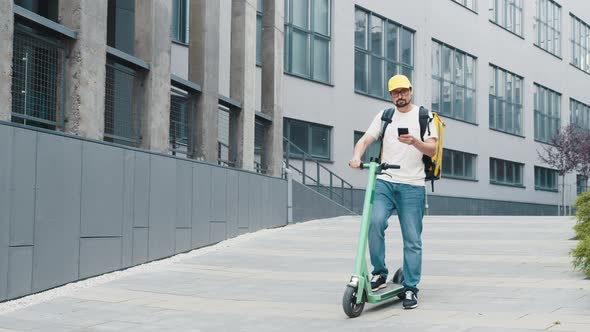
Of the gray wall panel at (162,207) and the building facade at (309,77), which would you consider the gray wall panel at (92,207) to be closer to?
the gray wall panel at (162,207)

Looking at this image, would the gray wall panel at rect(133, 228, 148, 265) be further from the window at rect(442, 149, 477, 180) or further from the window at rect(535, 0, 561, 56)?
the window at rect(535, 0, 561, 56)

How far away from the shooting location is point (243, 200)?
1456 centimetres

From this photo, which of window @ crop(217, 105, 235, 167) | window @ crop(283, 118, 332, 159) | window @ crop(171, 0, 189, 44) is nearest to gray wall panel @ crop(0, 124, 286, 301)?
window @ crop(217, 105, 235, 167)

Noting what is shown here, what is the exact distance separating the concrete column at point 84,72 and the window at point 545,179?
110 feet

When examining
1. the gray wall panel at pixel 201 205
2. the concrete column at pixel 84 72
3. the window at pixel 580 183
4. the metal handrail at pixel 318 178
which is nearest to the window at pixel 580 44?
the window at pixel 580 183

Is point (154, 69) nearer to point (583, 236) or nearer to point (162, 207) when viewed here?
point (162, 207)

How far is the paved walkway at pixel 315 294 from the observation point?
6.60 m

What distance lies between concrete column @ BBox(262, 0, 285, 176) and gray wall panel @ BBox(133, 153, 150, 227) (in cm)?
637

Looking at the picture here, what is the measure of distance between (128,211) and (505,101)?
29.2 meters

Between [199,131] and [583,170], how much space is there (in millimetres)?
30743

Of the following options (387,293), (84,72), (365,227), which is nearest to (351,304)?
(387,293)

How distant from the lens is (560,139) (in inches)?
1555

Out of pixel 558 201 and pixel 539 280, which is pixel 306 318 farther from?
pixel 558 201

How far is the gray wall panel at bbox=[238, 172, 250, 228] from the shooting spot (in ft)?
47.2
